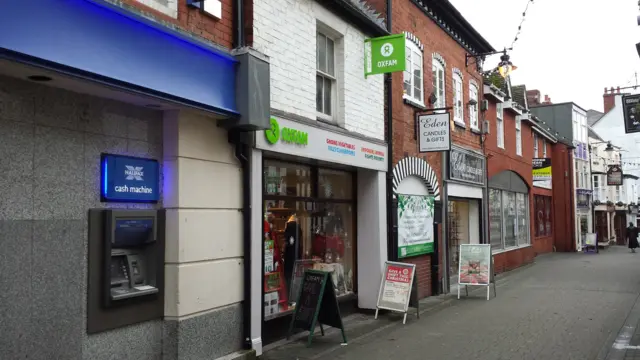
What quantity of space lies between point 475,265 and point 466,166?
3463 mm

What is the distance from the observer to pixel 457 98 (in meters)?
15.1

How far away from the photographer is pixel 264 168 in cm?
791

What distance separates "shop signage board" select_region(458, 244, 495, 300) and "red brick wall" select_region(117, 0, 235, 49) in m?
7.83

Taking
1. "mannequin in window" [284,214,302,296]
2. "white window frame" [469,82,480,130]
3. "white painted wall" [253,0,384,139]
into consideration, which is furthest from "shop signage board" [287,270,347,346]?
"white window frame" [469,82,480,130]

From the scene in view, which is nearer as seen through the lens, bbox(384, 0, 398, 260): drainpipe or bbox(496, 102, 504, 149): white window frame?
bbox(384, 0, 398, 260): drainpipe

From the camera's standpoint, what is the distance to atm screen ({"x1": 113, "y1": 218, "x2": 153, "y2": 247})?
545 centimetres

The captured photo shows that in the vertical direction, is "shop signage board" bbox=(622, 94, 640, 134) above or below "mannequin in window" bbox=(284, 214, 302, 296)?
above

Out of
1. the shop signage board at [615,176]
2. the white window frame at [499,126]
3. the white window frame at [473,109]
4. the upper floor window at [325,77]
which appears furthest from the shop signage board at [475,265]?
the shop signage board at [615,176]

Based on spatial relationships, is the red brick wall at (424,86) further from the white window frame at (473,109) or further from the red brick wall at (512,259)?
the red brick wall at (512,259)

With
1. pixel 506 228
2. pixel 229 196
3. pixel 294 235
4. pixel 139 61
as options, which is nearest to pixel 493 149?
pixel 506 228

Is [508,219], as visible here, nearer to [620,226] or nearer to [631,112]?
[631,112]

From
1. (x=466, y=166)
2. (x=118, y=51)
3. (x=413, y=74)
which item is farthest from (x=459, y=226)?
(x=118, y=51)

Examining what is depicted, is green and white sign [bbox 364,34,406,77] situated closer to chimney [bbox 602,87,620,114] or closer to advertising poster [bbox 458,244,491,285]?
advertising poster [bbox 458,244,491,285]

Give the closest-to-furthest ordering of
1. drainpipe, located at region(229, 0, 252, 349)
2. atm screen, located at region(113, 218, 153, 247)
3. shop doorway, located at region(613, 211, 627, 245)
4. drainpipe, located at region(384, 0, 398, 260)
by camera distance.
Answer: atm screen, located at region(113, 218, 153, 247) → drainpipe, located at region(229, 0, 252, 349) → drainpipe, located at region(384, 0, 398, 260) → shop doorway, located at region(613, 211, 627, 245)
